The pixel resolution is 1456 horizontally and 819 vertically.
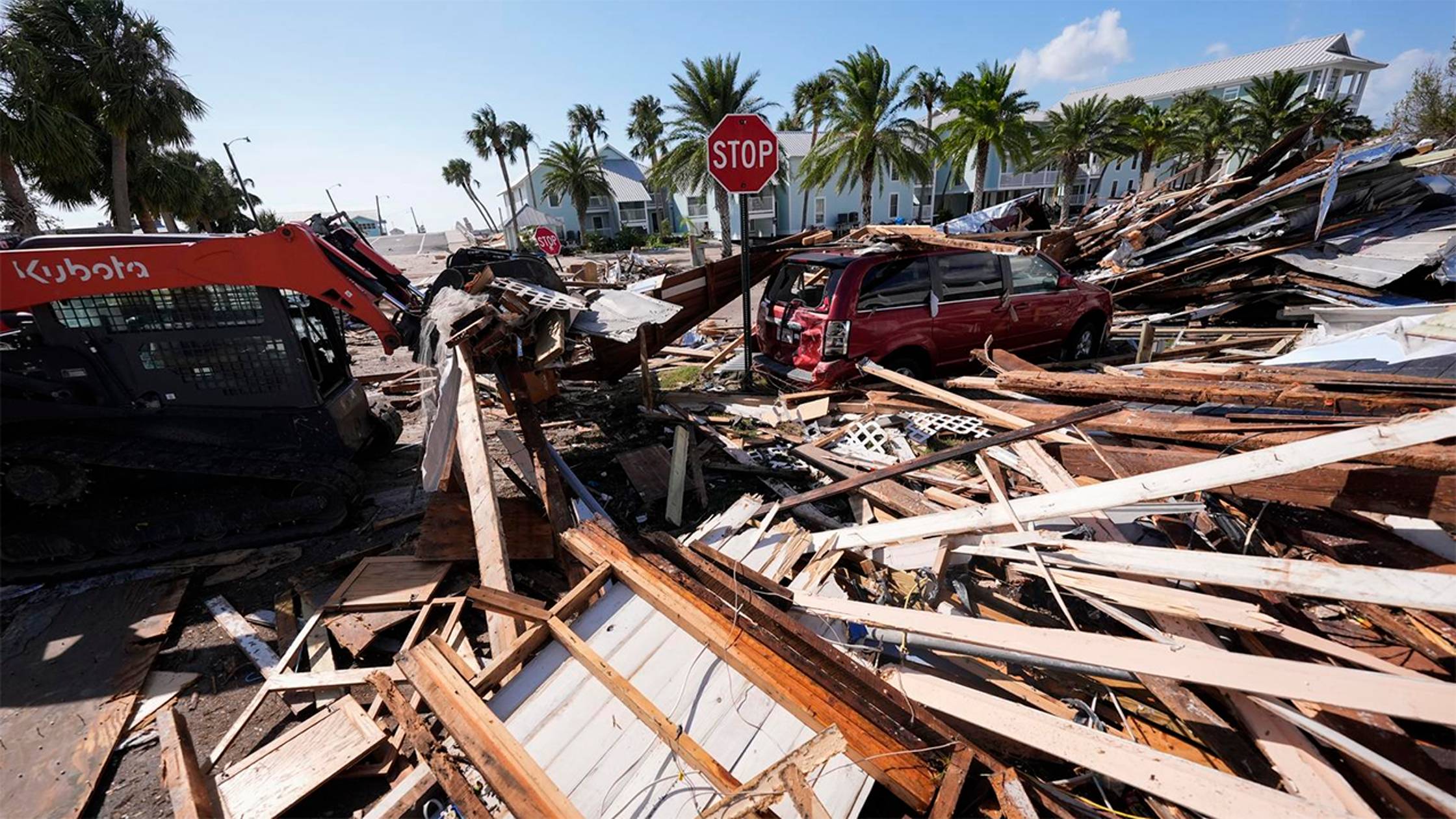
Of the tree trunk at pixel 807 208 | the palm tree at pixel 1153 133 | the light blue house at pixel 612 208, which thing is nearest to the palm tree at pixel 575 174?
the light blue house at pixel 612 208

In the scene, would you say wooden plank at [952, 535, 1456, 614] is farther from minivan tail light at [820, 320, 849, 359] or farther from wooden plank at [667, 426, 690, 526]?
minivan tail light at [820, 320, 849, 359]

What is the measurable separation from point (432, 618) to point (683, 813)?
2.65m

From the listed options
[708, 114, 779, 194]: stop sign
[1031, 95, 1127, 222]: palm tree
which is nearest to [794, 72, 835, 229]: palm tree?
[1031, 95, 1127, 222]: palm tree

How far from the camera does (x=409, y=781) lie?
2.72 meters

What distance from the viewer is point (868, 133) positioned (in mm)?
23328

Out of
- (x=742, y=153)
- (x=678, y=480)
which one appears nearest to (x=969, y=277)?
(x=742, y=153)

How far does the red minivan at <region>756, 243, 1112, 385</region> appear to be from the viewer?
6.01 m

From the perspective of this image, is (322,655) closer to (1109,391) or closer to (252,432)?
(252,432)

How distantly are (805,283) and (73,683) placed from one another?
23.1 ft

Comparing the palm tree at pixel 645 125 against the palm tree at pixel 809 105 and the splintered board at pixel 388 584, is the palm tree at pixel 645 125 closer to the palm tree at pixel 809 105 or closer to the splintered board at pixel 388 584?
the palm tree at pixel 809 105

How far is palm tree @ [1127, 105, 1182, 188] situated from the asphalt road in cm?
5368

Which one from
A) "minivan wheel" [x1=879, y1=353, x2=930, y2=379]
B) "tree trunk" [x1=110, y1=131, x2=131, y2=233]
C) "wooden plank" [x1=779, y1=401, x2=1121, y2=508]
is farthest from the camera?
"tree trunk" [x1=110, y1=131, x2=131, y2=233]

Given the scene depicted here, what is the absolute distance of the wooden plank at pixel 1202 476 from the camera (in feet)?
8.25

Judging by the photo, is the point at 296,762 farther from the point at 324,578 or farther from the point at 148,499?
the point at 148,499
